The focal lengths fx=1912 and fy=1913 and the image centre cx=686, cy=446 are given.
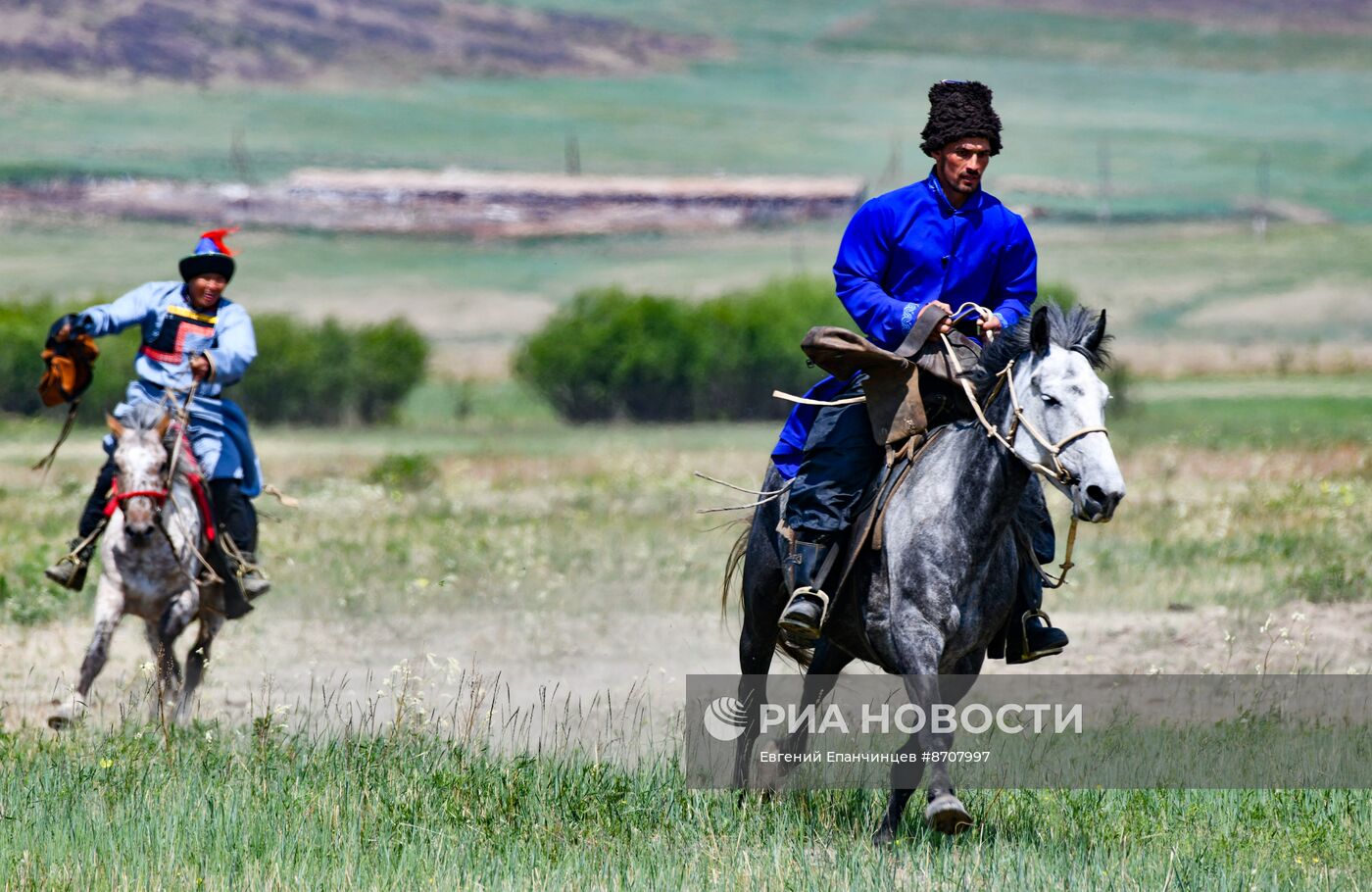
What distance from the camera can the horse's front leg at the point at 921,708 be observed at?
7.20 meters

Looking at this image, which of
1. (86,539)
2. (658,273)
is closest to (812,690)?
(86,539)

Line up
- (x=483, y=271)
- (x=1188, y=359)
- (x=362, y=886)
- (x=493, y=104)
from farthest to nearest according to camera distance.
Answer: (x=493, y=104)
(x=483, y=271)
(x=1188, y=359)
(x=362, y=886)

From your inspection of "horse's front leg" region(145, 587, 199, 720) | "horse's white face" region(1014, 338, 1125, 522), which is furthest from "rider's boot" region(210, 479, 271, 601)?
"horse's white face" region(1014, 338, 1125, 522)

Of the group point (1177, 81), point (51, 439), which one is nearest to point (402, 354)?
point (51, 439)

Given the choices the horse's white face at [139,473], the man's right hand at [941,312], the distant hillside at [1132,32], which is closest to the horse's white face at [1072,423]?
the man's right hand at [941,312]

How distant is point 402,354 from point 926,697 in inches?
1858

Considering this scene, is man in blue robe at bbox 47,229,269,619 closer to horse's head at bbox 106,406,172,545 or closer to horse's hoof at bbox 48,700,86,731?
horse's head at bbox 106,406,172,545

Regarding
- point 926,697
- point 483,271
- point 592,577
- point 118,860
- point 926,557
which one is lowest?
point 483,271

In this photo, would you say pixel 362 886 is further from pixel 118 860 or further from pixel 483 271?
pixel 483 271

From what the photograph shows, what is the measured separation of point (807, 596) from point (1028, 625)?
93cm

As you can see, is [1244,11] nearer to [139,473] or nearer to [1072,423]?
[139,473]

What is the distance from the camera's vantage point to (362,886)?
676 cm

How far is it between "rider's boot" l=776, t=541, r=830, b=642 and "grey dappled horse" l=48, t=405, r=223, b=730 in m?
4.00

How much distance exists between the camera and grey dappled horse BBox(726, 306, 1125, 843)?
7055mm
